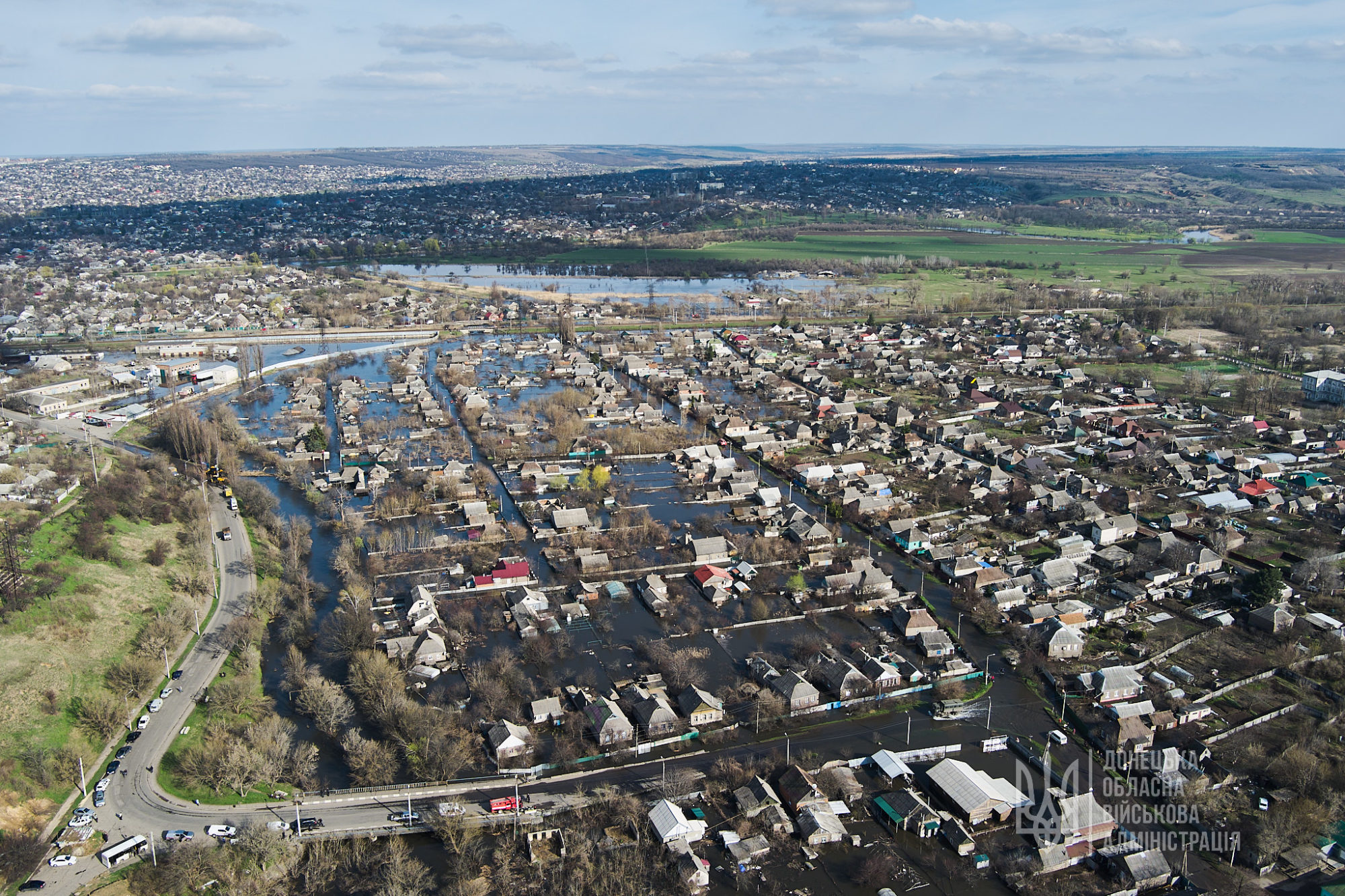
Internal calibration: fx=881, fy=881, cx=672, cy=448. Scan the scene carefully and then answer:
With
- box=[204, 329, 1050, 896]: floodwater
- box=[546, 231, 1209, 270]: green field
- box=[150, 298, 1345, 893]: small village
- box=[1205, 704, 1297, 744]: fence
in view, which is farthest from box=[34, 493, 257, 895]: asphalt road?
box=[546, 231, 1209, 270]: green field

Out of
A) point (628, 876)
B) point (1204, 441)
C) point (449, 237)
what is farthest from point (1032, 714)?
point (449, 237)

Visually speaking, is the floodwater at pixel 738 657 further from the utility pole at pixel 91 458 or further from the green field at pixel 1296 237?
the green field at pixel 1296 237

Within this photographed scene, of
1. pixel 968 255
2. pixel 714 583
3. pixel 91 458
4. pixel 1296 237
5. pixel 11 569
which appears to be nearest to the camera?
pixel 11 569

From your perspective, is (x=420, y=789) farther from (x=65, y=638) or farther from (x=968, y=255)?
(x=968, y=255)

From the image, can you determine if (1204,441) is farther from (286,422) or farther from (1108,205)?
(1108,205)

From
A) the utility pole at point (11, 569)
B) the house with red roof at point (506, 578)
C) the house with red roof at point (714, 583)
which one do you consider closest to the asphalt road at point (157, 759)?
the utility pole at point (11, 569)

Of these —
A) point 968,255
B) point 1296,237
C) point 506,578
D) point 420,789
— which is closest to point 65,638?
point 506,578
